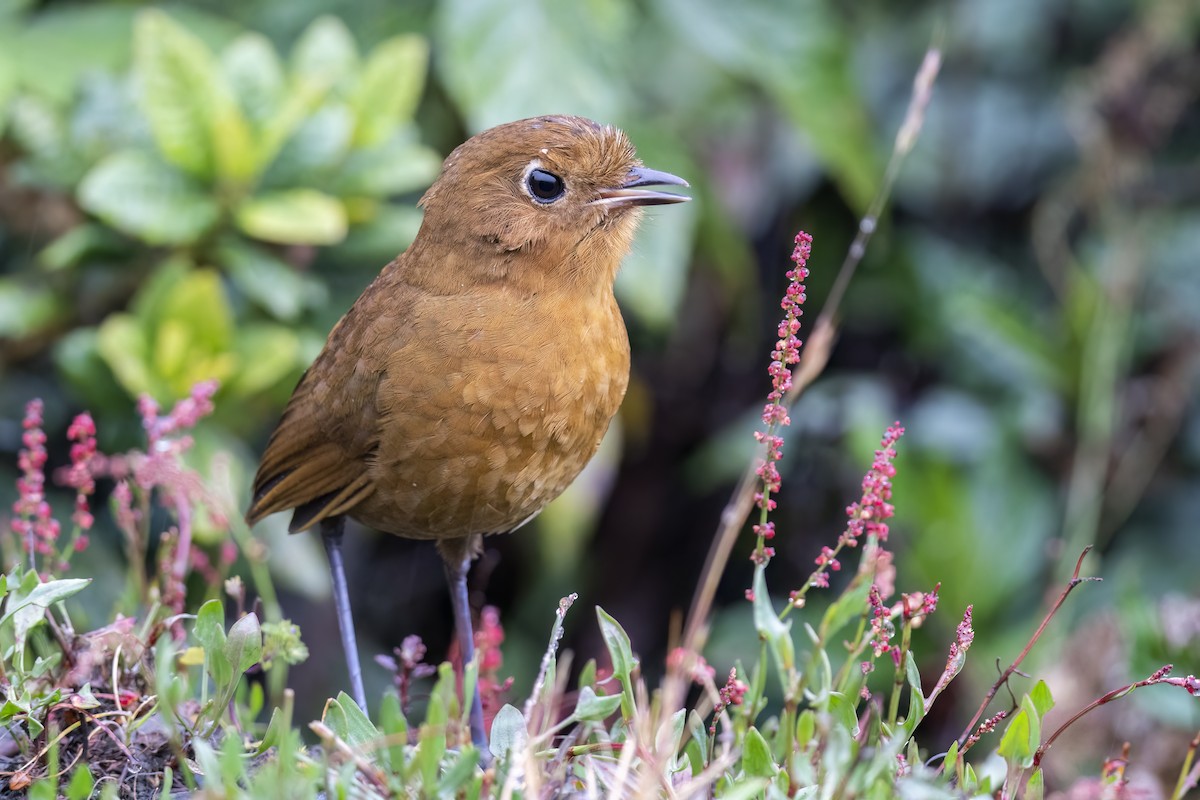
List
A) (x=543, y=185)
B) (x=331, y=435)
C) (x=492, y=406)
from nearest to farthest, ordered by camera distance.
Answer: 1. (x=492, y=406)
2. (x=543, y=185)
3. (x=331, y=435)

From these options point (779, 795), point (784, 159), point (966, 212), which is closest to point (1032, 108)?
point (966, 212)

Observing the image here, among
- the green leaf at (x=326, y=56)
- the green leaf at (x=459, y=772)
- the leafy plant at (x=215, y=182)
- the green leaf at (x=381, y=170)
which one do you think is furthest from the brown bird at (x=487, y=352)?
the green leaf at (x=326, y=56)

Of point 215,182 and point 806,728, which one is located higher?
point 215,182

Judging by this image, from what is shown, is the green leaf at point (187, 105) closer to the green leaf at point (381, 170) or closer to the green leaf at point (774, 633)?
the green leaf at point (381, 170)

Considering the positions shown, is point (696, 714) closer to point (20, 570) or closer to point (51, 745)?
point (51, 745)

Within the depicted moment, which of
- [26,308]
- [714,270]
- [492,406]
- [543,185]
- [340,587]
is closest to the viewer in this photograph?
[492,406]

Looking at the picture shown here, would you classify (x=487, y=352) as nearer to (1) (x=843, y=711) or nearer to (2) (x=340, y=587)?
(2) (x=340, y=587)

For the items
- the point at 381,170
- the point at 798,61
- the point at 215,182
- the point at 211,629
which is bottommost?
the point at 211,629

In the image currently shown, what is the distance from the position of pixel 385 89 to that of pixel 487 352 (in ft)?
6.28

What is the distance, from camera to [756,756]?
1.98m

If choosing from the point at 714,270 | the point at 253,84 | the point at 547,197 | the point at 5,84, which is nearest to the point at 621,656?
the point at 547,197

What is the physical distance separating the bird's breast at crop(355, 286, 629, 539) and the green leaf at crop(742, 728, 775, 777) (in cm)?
79

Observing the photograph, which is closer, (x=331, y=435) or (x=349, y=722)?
(x=349, y=722)

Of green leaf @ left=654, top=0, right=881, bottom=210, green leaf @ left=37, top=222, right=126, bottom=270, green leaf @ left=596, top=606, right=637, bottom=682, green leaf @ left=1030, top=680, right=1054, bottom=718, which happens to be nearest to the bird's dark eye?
green leaf @ left=596, top=606, right=637, bottom=682
